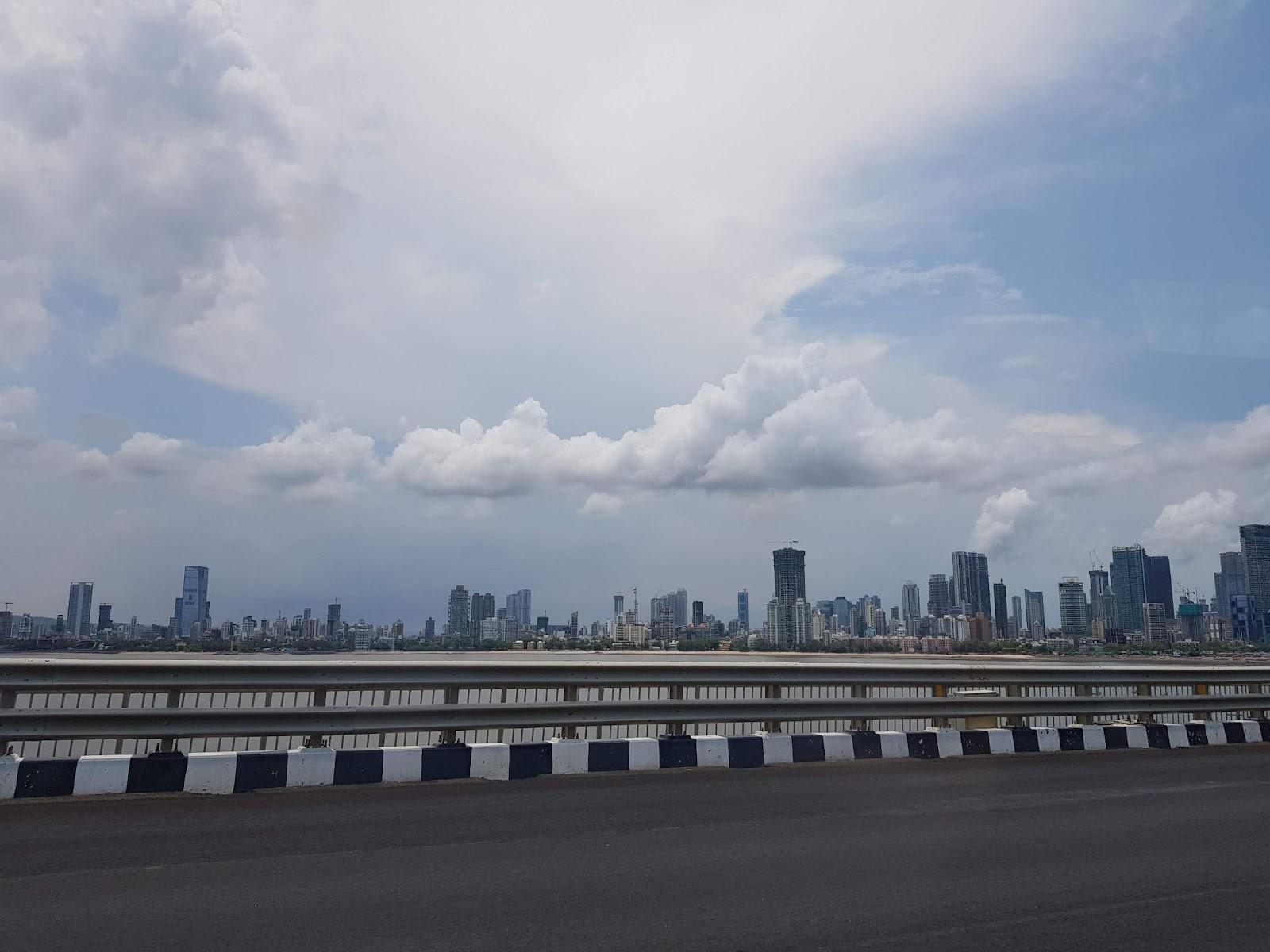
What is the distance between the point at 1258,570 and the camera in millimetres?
148500

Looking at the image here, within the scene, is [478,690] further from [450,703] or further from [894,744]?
[894,744]

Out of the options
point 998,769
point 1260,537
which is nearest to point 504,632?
point 1260,537

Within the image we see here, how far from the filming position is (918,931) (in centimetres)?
496

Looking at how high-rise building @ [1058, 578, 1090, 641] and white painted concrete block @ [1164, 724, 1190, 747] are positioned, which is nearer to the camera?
white painted concrete block @ [1164, 724, 1190, 747]

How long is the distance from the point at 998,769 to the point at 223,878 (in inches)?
344

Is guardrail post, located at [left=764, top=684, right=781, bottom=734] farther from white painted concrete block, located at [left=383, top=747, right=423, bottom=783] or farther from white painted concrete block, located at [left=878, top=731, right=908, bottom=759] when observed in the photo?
white painted concrete block, located at [left=383, top=747, right=423, bottom=783]

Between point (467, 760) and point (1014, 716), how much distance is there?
760 cm

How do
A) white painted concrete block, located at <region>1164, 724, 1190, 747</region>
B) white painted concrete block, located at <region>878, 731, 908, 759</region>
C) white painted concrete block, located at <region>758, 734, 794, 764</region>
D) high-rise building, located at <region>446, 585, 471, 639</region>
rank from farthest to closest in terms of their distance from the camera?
1. high-rise building, located at <region>446, 585, 471, 639</region>
2. white painted concrete block, located at <region>1164, 724, 1190, 747</region>
3. white painted concrete block, located at <region>878, 731, 908, 759</region>
4. white painted concrete block, located at <region>758, 734, 794, 764</region>

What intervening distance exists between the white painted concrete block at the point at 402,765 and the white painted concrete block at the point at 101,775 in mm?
2279

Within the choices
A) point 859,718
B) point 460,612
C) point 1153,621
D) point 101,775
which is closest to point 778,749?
point 859,718

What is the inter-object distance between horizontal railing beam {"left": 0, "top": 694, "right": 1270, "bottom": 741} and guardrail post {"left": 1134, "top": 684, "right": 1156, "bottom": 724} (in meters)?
1.51

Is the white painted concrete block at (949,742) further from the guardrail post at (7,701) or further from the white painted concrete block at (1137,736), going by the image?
the guardrail post at (7,701)

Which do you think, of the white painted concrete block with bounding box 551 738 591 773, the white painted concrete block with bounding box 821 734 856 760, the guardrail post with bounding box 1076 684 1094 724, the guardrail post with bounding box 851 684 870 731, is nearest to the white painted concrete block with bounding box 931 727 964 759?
the guardrail post with bounding box 851 684 870 731

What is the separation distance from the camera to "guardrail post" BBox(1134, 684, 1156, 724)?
1364cm
